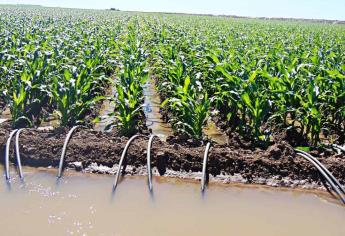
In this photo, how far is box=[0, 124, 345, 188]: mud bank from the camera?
16.4ft

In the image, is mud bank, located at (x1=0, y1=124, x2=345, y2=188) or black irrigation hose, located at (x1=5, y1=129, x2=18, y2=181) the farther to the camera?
mud bank, located at (x1=0, y1=124, x2=345, y2=188)

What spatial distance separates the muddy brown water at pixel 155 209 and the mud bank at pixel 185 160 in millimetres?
197

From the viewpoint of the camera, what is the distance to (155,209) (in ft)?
13.8

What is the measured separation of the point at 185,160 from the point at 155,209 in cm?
106

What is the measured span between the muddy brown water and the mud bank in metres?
0.20

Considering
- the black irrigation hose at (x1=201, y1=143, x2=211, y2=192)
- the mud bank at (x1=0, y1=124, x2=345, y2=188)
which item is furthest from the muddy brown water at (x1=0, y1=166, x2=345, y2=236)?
the mud bank at (x1=0, y1=124, x2=345, y2=188)

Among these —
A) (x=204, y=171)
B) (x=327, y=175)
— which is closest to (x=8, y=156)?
(x=204, y=171)

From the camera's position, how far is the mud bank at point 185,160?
4984mm

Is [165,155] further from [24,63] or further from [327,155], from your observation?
[24,63]

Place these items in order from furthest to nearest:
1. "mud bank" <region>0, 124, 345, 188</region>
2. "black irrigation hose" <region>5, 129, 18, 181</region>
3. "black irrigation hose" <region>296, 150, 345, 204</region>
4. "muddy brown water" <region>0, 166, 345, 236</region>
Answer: "mud bank" <region>0, 124, 345, 188</region>
"black irrigation hose" <region>5, 129, 18, 181</region>
"black irrigation hose" <region>296, 150, 345, 204</region>
"muddy brown water" <region>0, 166, 345, 236</region>

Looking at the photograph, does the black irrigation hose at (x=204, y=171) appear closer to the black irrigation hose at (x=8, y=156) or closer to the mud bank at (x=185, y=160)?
the mud bank at (x=185, y=160)

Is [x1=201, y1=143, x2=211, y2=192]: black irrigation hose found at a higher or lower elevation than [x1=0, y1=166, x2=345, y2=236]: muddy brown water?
higher

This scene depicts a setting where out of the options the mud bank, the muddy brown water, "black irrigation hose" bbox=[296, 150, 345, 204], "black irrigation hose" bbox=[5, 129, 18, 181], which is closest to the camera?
the muddy brown water

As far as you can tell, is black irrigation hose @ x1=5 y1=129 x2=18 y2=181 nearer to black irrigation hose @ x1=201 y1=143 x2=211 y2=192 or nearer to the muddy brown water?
A: the muddy brown water
